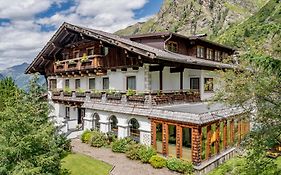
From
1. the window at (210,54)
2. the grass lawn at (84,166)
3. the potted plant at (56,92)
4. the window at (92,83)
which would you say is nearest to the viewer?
the grass lawn at (84,166)

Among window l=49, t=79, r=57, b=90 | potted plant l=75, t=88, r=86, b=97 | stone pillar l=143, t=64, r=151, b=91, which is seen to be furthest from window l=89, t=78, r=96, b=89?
stone pillar l=143, t=64, r=151, b=91

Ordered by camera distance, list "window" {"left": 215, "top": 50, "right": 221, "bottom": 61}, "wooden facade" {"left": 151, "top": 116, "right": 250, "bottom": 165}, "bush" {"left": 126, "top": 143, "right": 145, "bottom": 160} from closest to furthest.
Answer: "wooden facade" {"left": 151, "top": 116, "right": 250, "bottom": 165}
"bush" {"left": 126, "top": 143, "right": 145, "bottom": 160}
"window" {"left": 215, "top": 50, "right": 221, "bottom": 61}

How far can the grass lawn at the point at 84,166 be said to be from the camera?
16672 mm

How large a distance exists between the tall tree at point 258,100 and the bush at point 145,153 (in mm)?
6415

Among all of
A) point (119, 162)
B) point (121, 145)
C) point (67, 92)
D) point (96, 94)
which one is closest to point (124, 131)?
point (121, 145)

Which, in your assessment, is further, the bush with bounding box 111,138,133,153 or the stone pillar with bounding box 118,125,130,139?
the stone pillar with bounding box 118,125,130,139

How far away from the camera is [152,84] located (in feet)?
75.9

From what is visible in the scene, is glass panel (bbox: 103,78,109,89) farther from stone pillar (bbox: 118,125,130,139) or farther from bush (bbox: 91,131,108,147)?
stone pillar (bbox: 118,125,130,139)

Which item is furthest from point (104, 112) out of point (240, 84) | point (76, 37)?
point (240, 84)

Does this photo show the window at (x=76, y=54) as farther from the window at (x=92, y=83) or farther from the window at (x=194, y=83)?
the window at (x=194, y=83)

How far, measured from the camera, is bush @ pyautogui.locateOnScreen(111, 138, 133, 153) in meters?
20.4

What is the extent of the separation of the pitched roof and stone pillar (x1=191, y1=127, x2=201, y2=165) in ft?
13.7

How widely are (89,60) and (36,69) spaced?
13307 millimetres

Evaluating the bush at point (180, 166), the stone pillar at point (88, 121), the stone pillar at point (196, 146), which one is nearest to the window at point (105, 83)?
the stone pillar at point (88, 121)
